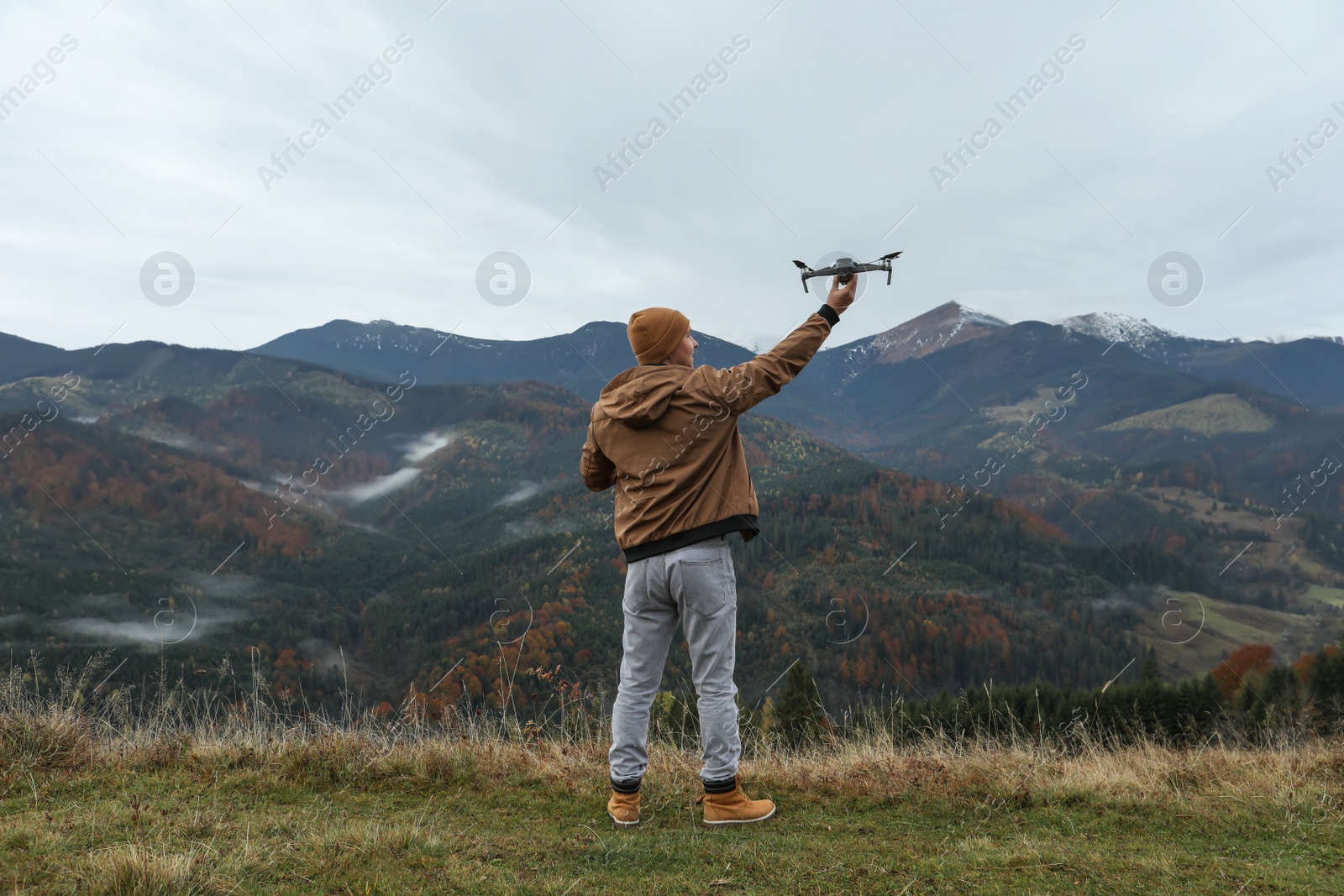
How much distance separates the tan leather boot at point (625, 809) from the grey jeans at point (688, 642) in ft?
0.29

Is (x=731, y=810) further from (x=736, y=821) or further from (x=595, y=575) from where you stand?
(x=595, y=575)

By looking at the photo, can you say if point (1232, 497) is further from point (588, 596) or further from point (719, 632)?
point (719, 632)

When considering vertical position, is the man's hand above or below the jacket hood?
above

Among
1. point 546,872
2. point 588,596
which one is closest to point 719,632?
point 546,872

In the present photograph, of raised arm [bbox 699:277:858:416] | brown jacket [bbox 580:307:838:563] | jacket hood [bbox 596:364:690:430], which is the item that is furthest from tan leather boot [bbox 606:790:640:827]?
raised arm [bbox 699:277:858:416]

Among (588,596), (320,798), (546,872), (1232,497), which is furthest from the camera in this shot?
(1232,497)

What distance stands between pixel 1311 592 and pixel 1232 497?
48249 millimetres

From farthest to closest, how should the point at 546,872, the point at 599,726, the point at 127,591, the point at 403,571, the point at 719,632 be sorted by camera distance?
1. the point at 403,571
2. the point at 127,591
3. the point at 599,726
4. the point at 719,632
5. the point at 546,872

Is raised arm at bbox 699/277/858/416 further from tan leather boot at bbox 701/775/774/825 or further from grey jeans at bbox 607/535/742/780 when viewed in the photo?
tan leather boot at bbox 701/775/774/825

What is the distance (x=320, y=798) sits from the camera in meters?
3.81

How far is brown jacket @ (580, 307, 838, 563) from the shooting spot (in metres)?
3.35

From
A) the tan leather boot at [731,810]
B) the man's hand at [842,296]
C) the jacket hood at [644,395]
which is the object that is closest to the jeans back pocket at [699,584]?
the jacket hood at [644,395]

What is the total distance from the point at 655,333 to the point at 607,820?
2.33 m

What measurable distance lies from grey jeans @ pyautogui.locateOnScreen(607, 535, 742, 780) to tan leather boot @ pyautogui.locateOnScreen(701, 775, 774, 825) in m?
0.10
